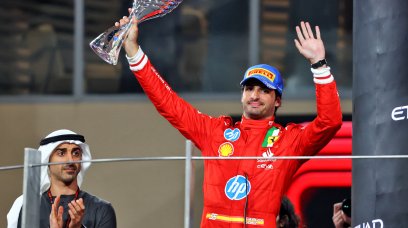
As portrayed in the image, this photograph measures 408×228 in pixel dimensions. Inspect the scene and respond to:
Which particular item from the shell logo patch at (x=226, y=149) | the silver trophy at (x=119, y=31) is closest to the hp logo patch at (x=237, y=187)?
the shell logo patch at (x=226, y=149)

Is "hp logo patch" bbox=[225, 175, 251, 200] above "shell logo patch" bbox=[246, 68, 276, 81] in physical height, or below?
below

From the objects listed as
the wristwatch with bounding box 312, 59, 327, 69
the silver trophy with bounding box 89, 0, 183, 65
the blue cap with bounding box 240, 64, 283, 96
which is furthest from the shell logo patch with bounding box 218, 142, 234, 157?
the silver trophy with bounding box 89, 0, 183, 65

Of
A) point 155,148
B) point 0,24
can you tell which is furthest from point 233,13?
point 0,24

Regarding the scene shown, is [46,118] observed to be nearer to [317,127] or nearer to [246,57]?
[246,57]

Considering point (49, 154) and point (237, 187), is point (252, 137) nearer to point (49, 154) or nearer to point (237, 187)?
point (237, 187)

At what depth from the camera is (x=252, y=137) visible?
6.08 metres

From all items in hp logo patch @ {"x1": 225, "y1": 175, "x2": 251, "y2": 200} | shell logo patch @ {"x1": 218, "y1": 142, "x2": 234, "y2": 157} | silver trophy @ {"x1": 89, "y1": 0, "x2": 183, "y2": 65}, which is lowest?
hp logo patch @ {"x1": 225, "y1": 175, "x2": 251, "y2": 200}

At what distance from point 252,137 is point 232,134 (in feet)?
0.41

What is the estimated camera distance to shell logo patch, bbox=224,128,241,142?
6133 mm

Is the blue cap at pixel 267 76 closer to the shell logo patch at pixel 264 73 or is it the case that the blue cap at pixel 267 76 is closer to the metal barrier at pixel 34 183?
the shell logo patch at pixel 264 73

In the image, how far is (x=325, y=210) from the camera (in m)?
8.55

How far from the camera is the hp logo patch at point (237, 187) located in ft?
19.4

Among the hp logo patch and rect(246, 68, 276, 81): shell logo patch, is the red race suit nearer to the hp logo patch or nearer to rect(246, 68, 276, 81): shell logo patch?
the hp logo patch

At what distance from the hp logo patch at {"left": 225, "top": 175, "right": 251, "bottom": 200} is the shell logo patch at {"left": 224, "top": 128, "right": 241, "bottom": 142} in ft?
0.86
